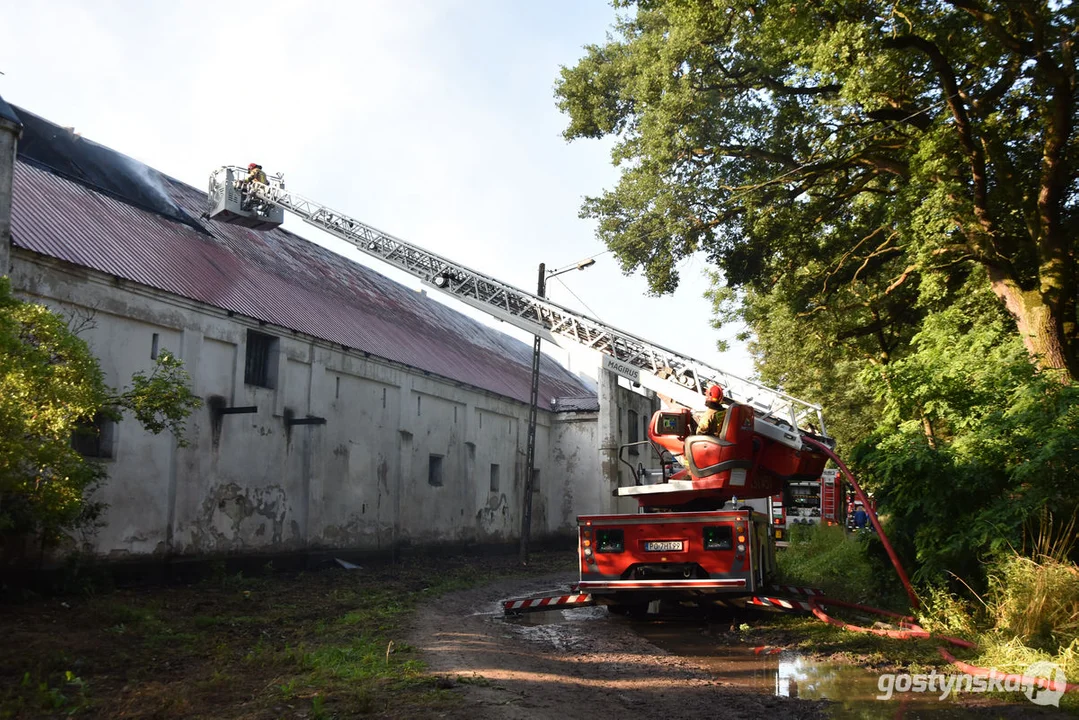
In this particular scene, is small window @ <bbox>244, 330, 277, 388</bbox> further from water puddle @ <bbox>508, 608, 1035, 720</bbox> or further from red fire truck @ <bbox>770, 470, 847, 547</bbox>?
red fire truck @ <bbox>770, 470, 847, 547</bbox>

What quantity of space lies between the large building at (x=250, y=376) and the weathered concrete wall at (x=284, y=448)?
42 millimetres

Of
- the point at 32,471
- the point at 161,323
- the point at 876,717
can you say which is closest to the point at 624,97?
the point at 161,323

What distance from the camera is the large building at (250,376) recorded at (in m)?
15.8

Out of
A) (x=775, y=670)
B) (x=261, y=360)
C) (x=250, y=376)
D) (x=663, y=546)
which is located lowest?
(x=775, y=670)

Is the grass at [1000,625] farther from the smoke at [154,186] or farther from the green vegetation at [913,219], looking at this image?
the smoke at [154,186]

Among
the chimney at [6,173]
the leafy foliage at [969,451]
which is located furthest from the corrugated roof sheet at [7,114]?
the leafy foliage at [969,451]

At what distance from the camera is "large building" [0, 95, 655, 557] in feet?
51.8

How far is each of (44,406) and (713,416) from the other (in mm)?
8649

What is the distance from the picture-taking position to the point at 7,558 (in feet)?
43.3

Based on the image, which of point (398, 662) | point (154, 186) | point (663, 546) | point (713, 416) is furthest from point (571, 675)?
point (154, 186)

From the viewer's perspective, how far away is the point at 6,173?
13.2 m

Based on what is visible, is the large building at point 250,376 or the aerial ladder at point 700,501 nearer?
the aerial ladder at point 700,501

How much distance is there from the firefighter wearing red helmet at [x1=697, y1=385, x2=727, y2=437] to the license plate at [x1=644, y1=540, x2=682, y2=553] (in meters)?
1.62

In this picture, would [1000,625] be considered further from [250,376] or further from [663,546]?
[250,376]
